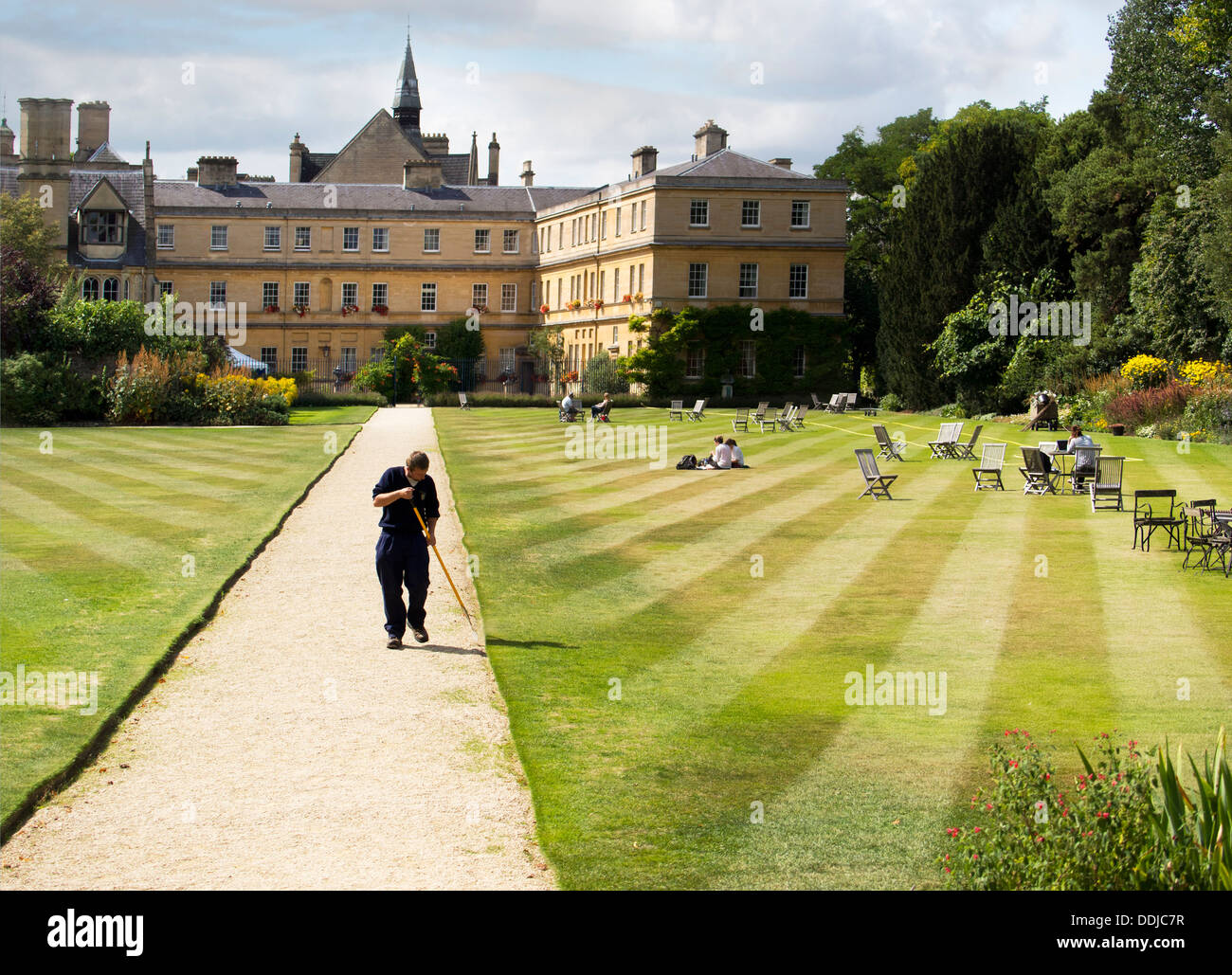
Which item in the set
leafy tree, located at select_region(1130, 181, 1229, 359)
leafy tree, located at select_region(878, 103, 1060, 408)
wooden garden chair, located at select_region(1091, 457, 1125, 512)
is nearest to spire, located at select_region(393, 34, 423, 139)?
leafy tree, located at select_region(878, 103, 1060, 408)

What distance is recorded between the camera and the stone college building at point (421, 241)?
66625 millimetres

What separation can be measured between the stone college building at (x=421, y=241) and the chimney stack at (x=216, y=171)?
126 mm

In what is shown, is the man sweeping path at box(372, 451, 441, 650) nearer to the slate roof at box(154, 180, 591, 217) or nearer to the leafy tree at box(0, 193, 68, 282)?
the leafy tree at box(0, 193, 68, 282)

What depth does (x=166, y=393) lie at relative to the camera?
1734 inches

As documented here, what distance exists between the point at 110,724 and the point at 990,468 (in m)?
20.4

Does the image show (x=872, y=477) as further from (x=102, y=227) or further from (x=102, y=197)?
(x=102, y=227)

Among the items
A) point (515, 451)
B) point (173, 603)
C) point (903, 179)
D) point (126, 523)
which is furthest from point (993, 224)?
point (173, 603)

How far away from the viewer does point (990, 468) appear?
26.5 metres

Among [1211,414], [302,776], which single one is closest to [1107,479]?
[1211,414]

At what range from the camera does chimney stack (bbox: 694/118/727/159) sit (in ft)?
234

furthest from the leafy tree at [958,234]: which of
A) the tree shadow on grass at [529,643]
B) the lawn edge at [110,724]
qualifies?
the tree shadow on grass at [529,643]

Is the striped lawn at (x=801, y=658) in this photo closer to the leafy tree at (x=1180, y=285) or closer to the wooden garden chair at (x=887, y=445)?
the wooden garden chair at (x=887, y=445)

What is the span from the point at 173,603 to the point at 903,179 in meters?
65.1

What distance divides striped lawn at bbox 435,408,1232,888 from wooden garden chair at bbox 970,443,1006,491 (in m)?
1.39
